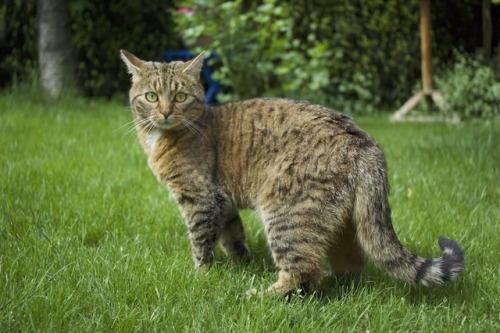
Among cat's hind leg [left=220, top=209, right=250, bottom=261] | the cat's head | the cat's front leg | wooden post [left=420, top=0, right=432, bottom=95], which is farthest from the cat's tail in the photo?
wooden post [left=420, top=0, right=432, bottom=95]

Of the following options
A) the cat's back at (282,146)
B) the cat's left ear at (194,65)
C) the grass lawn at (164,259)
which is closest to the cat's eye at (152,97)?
the cat's left ear at (194,65)

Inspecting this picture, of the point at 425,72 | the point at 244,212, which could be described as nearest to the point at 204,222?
the point at 244,212

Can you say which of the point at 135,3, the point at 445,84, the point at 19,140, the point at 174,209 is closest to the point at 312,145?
the point at 174,209

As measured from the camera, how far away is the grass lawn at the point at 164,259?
2.19 meters

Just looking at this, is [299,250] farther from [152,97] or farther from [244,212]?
[244,212]

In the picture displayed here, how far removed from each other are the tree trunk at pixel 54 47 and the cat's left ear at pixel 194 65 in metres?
5.18

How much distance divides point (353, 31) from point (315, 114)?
7.02 metres

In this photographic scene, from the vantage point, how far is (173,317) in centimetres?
218

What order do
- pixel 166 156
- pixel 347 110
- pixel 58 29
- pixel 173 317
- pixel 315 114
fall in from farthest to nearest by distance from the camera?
pixel 347 110 < pixel 58 29 < pixel 166 156 < pixel 315 114 < pixel 173 317

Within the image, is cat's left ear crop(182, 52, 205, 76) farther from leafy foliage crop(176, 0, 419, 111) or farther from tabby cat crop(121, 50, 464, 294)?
leafy foliage crop(176, 0, 419, 111)

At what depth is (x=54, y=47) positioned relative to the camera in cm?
792

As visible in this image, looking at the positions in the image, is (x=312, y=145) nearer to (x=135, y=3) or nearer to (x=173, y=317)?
(x=173, y=317)

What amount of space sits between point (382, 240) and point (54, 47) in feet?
21.7

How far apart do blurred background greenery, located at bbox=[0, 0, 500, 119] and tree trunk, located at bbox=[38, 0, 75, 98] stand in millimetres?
241
